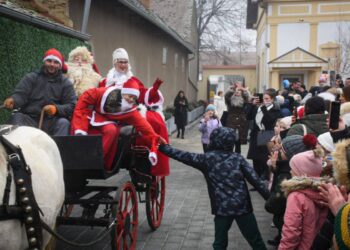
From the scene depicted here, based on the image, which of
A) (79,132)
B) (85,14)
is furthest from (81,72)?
(85,14)

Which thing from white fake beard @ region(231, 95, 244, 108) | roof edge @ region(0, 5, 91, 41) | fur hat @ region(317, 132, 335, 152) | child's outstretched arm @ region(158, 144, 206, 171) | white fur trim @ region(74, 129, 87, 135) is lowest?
child's outstretched arm @ region(158, 144, 206, 171)

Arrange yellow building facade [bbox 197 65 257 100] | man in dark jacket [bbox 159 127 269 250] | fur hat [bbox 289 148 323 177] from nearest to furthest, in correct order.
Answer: fur hat [bbox 289 148 323 177]
man in dark jacket [bbox 159 127 269 250]
yellow building facade [bbox 197 65 257 100]

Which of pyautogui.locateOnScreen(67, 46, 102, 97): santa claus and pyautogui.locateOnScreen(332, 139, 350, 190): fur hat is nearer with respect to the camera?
pyautogui.locateOnScreen(332, 139, 350, 190): fur hat

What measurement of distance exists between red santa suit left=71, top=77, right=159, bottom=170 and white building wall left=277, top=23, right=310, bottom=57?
976 inches

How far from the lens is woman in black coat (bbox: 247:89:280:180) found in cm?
856

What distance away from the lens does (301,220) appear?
4082mm

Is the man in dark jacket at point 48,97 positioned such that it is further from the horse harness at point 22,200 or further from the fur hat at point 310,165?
the fur hat at point 310,165

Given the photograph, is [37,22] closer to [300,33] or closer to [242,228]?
[242,228]

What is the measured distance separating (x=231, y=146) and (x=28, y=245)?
211 cm

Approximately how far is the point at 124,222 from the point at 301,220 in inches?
75.6

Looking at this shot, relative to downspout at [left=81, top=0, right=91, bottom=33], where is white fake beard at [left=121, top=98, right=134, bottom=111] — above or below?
below

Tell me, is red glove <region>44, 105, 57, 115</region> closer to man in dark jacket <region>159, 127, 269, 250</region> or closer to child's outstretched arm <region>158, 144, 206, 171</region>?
child's outstretched arm <region>158, 144, 206, 171</region>

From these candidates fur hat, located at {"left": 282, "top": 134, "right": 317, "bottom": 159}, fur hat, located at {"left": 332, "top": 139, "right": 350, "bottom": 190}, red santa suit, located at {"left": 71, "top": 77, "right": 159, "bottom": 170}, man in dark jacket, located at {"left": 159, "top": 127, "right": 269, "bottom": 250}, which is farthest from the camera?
red santa suit, located at {"left": 71, "top": 77, "right": 159, "bottom": 170}

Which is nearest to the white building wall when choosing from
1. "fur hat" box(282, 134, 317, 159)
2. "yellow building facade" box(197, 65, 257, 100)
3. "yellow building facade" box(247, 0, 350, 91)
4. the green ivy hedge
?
"yellow building facade" box(247, 0, 350, 91)
